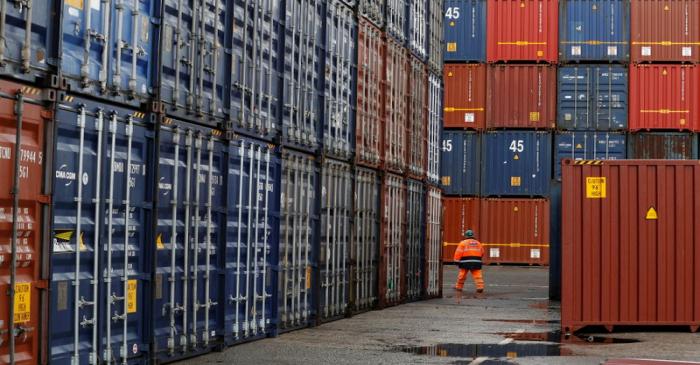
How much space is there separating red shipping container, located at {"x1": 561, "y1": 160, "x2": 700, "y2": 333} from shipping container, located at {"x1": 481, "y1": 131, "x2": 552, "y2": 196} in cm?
1958

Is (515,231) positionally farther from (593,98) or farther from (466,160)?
(593,98)

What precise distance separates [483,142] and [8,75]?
94.7ft

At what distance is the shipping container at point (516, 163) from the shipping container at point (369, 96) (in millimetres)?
17557

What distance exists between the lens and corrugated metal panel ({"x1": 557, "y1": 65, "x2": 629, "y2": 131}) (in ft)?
115

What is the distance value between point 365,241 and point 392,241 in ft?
5.94

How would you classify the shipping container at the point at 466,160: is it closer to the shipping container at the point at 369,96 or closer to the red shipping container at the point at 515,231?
the red shipping container at the point at 515,231

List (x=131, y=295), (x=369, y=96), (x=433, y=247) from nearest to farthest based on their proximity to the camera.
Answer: (x=131, y=295) → (x=369, y=96) → (x=433, y=247)

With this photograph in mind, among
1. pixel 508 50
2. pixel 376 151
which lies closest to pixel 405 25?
pixel 376 151

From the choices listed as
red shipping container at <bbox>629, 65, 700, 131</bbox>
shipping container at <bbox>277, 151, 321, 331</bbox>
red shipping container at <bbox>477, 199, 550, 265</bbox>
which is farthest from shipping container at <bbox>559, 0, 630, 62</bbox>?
shipping container at <bbox>277, 151, 321, 331</bbox>

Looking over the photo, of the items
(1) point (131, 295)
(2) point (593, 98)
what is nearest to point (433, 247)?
(1) point (131, 295)

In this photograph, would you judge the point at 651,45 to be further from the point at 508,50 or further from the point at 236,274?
the point at 236,274

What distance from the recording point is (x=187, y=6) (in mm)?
11039

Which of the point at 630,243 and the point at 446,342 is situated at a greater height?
the point at 630,243

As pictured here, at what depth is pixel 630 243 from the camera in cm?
1589
